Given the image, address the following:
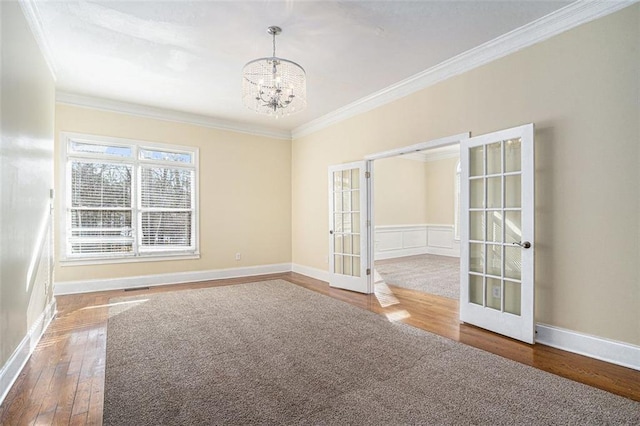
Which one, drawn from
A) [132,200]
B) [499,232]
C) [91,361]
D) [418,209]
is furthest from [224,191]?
[418,209]

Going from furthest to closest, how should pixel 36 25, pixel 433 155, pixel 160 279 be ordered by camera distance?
pixel 433 155
pixel 160 279
pixel 36 25

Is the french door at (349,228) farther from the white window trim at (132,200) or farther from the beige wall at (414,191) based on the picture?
the beige wall at (414,191)

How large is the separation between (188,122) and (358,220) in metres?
3.62

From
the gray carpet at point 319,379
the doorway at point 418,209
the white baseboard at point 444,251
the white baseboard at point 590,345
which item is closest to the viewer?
the gray carpet at point 319,379

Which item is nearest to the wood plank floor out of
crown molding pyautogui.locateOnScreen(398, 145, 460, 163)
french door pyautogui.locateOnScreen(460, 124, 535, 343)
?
french door pyautogui.locateOnScreen(460, 124, 535, 343)

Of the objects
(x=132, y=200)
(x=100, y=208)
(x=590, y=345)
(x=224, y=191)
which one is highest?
(x=224, y=191)

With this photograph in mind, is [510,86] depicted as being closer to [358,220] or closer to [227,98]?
[358,220]

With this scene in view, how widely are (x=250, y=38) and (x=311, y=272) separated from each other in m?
4.37

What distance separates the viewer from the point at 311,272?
6.46 metres

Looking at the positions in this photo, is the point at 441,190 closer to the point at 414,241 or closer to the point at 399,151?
the point at 414,241

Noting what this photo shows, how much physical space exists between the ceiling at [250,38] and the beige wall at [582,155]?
445mm

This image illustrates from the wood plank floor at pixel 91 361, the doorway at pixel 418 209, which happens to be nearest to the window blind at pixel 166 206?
the wood plank floor at pixel 91 361

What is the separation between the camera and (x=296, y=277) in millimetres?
6340

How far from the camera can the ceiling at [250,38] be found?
2.87m
